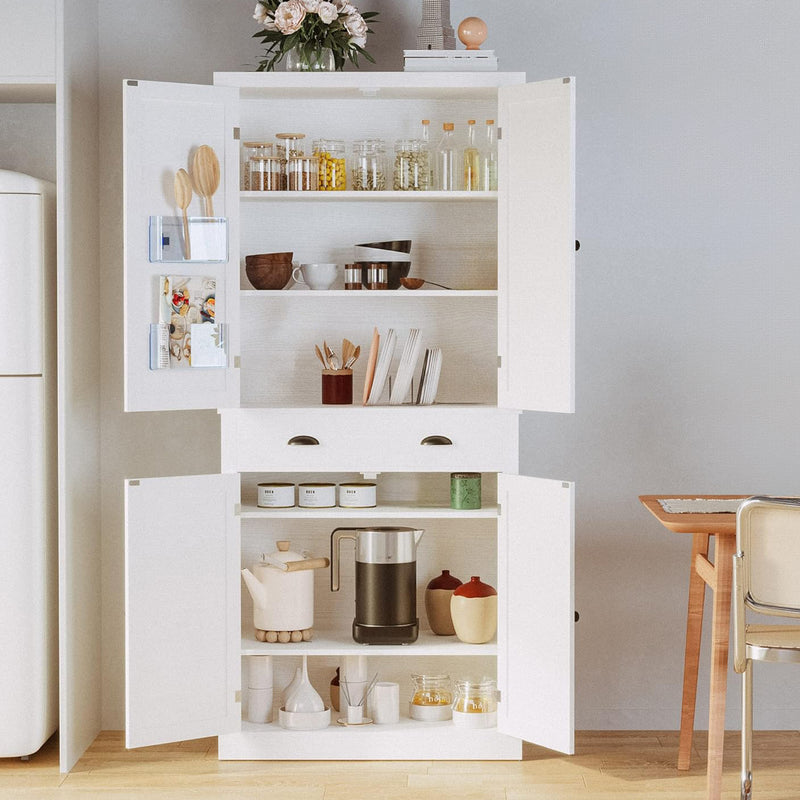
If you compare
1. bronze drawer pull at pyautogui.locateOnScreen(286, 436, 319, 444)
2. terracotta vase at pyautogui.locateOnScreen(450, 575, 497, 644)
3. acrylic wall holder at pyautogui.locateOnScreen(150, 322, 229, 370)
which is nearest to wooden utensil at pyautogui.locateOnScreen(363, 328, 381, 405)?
bronze drawer pull at pyautogui.locateOnScreen(286, 436, 319, 444)

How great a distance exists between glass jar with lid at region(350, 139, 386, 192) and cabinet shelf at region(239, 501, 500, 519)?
997mm

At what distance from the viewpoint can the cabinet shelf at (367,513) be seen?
302cm

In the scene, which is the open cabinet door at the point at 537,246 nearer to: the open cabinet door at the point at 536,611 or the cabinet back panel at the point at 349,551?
the open cabinet door at the point at 536,611

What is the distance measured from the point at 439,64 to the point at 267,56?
599 millimetres

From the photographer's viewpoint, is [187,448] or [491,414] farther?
[187,448]

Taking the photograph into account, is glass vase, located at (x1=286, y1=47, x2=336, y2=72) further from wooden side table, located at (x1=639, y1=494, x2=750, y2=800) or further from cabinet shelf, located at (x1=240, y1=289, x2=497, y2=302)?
wooden side table, located at (x1=639, y1=494, x2=750, y2=800)

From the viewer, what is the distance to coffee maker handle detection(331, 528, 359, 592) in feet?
10.2

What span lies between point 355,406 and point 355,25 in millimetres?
1154

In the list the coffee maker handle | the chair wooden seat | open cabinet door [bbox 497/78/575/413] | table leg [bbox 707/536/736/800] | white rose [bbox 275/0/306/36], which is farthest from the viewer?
the coffee maker handle

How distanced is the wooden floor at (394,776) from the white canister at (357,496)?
794mm

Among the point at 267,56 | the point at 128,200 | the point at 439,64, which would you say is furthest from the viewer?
the point at 267,56

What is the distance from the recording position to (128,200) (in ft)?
9.23

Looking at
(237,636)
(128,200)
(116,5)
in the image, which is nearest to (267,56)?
(116,5)

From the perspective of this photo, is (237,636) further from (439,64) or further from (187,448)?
(439,64)
